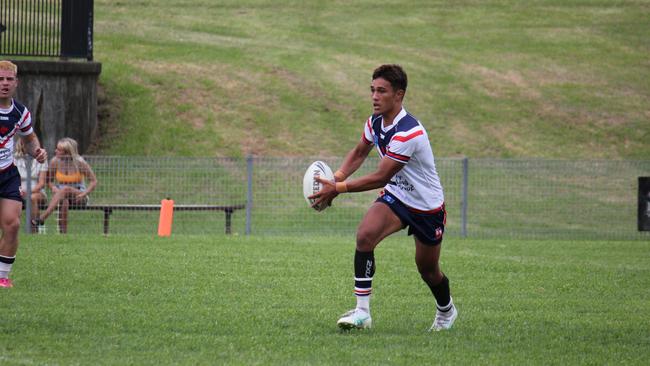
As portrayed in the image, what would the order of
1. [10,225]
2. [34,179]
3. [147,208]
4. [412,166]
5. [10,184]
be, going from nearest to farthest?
1. [412,166]
2. [10,225]
3. [10,184]
4. [147,208]
5. [34,179]

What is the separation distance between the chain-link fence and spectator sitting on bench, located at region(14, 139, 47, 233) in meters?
0.80

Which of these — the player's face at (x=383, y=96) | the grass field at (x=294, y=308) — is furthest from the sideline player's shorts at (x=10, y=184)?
the player's face at (x=383, y=96)

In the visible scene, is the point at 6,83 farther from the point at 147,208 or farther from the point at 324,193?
the point at 147,208

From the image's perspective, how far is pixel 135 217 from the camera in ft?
61.5

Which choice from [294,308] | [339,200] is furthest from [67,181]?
[294,308]

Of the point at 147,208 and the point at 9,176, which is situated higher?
the point at 9,176

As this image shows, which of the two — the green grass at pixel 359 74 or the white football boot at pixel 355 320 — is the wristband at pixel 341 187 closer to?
the white football boot at pixel 355 320

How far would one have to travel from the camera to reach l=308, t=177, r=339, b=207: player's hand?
7617 millimetres

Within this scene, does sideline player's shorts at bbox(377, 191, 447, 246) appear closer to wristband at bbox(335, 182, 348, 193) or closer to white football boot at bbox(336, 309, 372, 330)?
wristband at bbox(335, 182, 348, 193)

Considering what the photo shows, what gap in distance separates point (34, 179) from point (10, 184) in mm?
9692

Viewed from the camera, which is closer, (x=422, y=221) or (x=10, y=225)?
(x=422, y=221)

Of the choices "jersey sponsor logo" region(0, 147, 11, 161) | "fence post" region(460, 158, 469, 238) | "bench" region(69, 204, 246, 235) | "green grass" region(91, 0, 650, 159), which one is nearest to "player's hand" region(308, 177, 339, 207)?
"jersey sponsor logo" region(0, 147, 11, 161)

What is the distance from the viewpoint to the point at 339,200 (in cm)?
2067

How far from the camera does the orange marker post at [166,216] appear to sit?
708 inches
